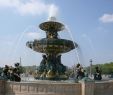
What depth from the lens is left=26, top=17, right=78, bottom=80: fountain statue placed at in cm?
2152

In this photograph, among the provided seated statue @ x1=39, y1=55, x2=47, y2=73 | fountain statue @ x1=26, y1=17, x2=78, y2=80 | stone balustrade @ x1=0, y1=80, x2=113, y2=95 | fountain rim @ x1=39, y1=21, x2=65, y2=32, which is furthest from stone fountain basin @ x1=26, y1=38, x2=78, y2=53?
stone balustrade @ x1=0, y1=80, x2=113, y2=95

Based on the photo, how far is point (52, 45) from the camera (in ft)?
70.4

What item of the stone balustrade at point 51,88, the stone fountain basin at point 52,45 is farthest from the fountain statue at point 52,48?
the stone balustrade at point 51,88

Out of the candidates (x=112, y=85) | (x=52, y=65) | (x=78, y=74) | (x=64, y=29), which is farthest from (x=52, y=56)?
(x=112, y=85)

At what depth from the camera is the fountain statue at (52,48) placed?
70.6 ft

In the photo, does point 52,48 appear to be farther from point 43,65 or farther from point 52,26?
point 52,26

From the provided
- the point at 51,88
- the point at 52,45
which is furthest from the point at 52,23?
the point at 51,88

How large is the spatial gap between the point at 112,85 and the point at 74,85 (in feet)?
9.67

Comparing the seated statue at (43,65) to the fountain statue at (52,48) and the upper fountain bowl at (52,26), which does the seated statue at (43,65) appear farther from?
the upper fountain bowl at (52,26)

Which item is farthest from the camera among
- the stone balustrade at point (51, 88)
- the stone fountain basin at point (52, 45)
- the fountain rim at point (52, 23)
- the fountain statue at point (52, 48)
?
the fountain rim at point (52, 23)

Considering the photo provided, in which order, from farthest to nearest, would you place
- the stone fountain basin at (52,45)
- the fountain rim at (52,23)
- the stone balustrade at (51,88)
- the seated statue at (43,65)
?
the seated statue at (43,65) < the fountain rim at (52,23) < the stone fountain basin at (52,45) < the stone balustrade at (51,88)

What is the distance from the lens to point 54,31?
75.4 ft

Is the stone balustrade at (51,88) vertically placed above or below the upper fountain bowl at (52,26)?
below

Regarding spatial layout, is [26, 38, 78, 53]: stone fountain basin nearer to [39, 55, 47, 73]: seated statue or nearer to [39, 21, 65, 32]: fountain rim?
[39, 55, 47, 73]: seated statue
